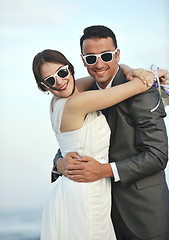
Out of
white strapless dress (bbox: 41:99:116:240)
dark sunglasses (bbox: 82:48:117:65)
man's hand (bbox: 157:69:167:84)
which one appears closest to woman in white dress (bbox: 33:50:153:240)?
white strapless dress (bbox: 41:99:116:240)

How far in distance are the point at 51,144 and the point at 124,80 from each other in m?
6.09

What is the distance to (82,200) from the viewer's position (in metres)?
1.97

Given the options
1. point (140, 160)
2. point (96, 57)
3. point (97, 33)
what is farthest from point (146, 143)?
point (97, 33)

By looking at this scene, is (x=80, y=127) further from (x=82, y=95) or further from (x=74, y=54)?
(x=74, y=54)

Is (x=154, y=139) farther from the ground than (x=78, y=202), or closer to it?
farther from the ground

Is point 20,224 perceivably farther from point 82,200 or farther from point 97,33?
point 97,33

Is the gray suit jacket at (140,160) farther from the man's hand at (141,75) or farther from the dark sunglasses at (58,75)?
the dark sunglasses at (58,75)

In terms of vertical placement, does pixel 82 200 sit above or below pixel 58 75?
below

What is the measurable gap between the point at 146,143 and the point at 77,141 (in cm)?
35

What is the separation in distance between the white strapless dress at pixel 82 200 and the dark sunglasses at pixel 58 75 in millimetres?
112

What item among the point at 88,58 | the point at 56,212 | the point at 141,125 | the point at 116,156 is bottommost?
the point at 56,212

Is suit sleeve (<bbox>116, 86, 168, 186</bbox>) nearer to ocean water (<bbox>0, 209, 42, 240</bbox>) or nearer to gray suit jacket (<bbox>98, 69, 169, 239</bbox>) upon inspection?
gray suit jacket (<bbox>98, 69, 169, 239</bbox>)

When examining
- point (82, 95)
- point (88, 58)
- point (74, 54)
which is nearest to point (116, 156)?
point (82, 95)

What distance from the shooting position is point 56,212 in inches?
78.9
